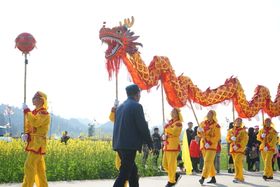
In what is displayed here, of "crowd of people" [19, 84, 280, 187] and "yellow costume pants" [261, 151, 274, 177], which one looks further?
"yellow costume pants" [261, 151, 274, 177]

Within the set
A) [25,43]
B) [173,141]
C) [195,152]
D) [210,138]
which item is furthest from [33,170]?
[195,152]

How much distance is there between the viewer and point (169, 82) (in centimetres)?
1692

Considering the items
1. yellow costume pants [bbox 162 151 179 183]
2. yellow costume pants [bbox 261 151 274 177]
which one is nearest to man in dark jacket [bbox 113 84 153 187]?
yellow costume pants [bbox 162 151 179 183]

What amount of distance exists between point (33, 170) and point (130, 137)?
2471mm

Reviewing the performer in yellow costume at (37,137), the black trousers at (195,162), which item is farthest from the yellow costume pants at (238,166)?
the performer in yellow costume at (37,137)

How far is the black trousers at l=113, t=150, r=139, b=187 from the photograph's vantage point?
7.45 metres

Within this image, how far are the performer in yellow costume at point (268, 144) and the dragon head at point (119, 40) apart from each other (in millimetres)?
4690

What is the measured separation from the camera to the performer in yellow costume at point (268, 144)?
14.4 m

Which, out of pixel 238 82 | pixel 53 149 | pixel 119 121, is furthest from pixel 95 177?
pixel 238 82

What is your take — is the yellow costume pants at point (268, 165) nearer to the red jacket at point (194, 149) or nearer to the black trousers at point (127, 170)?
the red jacket at point (194, 149)

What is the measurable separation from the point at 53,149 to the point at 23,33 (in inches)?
207

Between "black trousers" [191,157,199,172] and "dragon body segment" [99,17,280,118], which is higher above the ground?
"dragon body segment" [99,17,280,118]

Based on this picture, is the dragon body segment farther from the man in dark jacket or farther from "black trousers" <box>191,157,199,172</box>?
the man in dark jacket

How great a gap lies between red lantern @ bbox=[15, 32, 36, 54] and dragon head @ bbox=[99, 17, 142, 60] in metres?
3.73
